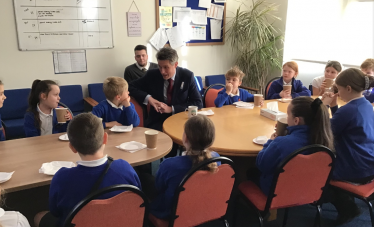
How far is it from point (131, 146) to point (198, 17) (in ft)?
12.0

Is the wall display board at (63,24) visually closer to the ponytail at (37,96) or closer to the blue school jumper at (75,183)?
the ponytail at (37,96)

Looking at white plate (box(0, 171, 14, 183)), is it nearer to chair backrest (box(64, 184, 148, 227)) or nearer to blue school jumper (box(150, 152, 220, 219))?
chair backrest (box(64, 184, 148, 227))

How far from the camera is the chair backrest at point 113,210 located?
115cm

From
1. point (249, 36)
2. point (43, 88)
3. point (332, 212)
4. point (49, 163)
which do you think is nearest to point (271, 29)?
point (249, 36)

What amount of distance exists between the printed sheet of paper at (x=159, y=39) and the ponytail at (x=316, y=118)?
3320mm

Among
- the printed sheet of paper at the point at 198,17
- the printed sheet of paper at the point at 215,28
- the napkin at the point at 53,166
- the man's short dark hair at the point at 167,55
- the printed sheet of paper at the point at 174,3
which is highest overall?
the printed sheet of paper at the point at 174,3

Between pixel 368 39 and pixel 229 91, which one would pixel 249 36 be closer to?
pixel 368 39

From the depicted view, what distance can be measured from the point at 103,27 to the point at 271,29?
2802 mm

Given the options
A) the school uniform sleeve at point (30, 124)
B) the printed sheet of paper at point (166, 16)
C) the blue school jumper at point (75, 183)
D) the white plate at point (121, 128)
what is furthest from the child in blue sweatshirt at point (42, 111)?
the printed sheet of paper at point (166, 16)

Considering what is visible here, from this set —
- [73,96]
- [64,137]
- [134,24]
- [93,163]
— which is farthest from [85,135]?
[134,24]

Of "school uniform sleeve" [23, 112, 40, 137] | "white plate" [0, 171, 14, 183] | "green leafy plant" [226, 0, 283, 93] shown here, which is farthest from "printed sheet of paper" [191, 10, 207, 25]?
"white plate" [0, 171, 14, 183]

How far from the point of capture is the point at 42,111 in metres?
2.40

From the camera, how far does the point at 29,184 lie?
1463 millimetres

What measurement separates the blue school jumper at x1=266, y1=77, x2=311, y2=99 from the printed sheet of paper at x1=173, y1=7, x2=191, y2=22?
2.05 metres
